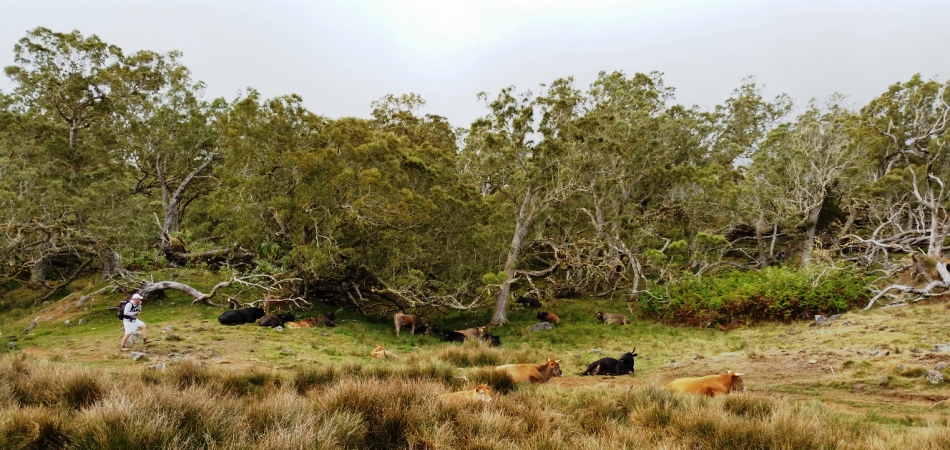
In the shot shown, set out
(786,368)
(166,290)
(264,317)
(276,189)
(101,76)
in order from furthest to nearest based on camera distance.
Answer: (101,76), (166,290), (276,189), (264,317), (786,368)

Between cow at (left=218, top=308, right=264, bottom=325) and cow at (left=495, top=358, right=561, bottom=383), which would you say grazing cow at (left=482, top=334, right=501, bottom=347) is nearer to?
cow at (left=495, top=358, right=561, bottom=383)

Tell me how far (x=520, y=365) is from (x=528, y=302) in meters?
14.9

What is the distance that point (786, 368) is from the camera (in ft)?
33.4

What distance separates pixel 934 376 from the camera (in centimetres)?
820

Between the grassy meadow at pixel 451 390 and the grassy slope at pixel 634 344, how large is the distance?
7 cm

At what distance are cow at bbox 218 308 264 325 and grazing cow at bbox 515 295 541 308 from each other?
1283 cm

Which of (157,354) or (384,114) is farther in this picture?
(384,114)

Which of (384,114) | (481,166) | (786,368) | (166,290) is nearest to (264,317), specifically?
(166,290)

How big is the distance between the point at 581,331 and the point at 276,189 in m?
14.1

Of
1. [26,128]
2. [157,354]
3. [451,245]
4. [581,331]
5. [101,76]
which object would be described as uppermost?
[101,76]

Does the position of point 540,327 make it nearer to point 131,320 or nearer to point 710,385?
point 710,385

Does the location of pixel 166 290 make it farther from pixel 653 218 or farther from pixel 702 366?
pixel 653 218

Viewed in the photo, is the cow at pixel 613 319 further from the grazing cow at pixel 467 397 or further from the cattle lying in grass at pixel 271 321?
the grazing cow at pixel 467 397

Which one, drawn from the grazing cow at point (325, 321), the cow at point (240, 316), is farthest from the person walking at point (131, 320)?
the grazing cow at point (325, 321)
